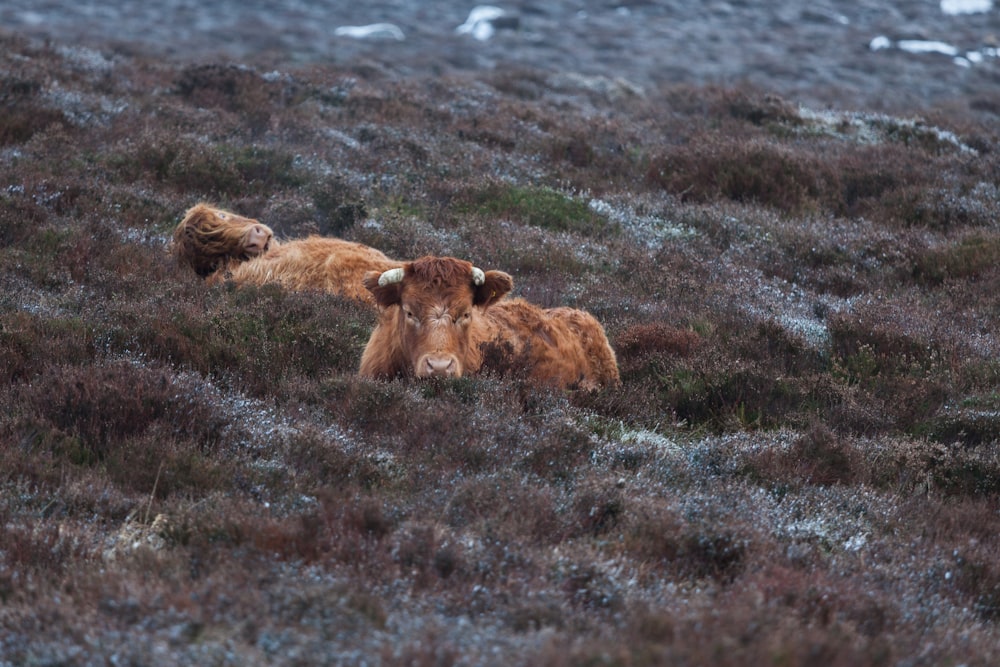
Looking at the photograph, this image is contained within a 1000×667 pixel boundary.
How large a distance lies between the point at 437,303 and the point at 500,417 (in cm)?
144

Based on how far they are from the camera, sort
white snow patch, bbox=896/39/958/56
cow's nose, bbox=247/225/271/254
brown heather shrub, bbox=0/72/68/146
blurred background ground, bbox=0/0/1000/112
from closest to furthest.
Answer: cow's nose, bbox=247/225/271/254, brown heather shrub, bbox=0/72/68/146, blurred background ground, bbox=0/0/1000/112, white snow patch, bbox=896/39/958/56

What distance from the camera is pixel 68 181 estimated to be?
37.1 ft

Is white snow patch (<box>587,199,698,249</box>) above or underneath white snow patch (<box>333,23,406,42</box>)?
above

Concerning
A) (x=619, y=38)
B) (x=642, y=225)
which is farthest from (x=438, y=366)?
(x=619, y=38)

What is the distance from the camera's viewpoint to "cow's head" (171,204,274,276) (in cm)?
1019

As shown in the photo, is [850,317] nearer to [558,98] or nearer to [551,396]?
[551,396]

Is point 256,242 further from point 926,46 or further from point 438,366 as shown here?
point 926,46

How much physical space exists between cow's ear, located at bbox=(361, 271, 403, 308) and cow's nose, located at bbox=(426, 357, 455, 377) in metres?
0.76

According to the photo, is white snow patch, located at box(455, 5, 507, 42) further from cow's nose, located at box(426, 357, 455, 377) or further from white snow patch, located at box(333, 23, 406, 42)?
cow's nose, located at box(426, 357, 455, 377)

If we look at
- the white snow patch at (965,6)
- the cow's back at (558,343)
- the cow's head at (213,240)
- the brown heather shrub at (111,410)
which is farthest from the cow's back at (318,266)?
the white snow patch at (965,6)

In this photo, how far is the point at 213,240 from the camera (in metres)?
10.2

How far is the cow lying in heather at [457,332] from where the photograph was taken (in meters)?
7.52

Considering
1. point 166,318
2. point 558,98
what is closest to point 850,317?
point 166,318

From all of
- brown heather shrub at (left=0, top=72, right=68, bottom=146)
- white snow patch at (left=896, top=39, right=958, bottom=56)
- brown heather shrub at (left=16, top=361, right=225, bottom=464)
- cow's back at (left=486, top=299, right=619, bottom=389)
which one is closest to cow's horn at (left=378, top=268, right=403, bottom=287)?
cow's back at (left=486, top=299, right=619, bottom=389)
